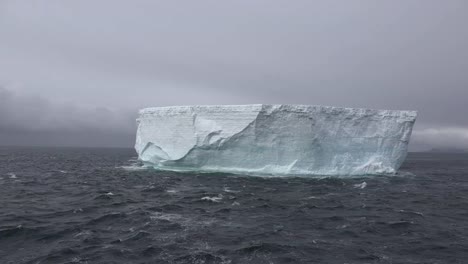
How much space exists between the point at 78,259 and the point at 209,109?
1504cm

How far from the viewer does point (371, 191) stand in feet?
54.4

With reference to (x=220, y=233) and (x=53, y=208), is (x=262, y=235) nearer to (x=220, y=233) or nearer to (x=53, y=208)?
(x=220, y=233)

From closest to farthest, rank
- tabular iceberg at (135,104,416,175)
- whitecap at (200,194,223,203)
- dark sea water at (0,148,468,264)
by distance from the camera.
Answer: dark sea water at (0,148,468,264)
whitecap at (200,194,223,203)
tabular iceberg at (135,104,416,175)

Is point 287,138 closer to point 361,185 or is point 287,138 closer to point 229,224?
point 361,185

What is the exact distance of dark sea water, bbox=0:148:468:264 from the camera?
7734 mm

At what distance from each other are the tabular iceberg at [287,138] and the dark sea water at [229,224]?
13.6 feet

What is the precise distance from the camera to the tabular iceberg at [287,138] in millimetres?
20656

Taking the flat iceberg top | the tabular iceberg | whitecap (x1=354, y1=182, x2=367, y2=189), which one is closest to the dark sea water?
whitecap (x1=354, y1=182, x2=367, y2=189)

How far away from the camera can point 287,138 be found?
68.7ft

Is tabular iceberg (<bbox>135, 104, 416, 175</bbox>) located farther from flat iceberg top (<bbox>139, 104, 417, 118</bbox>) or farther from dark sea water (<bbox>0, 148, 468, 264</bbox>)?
dark sea water (<bbox>0, 148, 468, 264</bbox>)

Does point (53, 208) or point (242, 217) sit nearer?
point (242, 217)

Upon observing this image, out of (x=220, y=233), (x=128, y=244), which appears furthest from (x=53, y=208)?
(x=220, y=233)

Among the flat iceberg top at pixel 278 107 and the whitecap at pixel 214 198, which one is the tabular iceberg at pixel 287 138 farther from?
the whitecap at pixel 214 198

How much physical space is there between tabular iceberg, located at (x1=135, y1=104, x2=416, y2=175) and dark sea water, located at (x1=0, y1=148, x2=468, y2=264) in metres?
4.16
